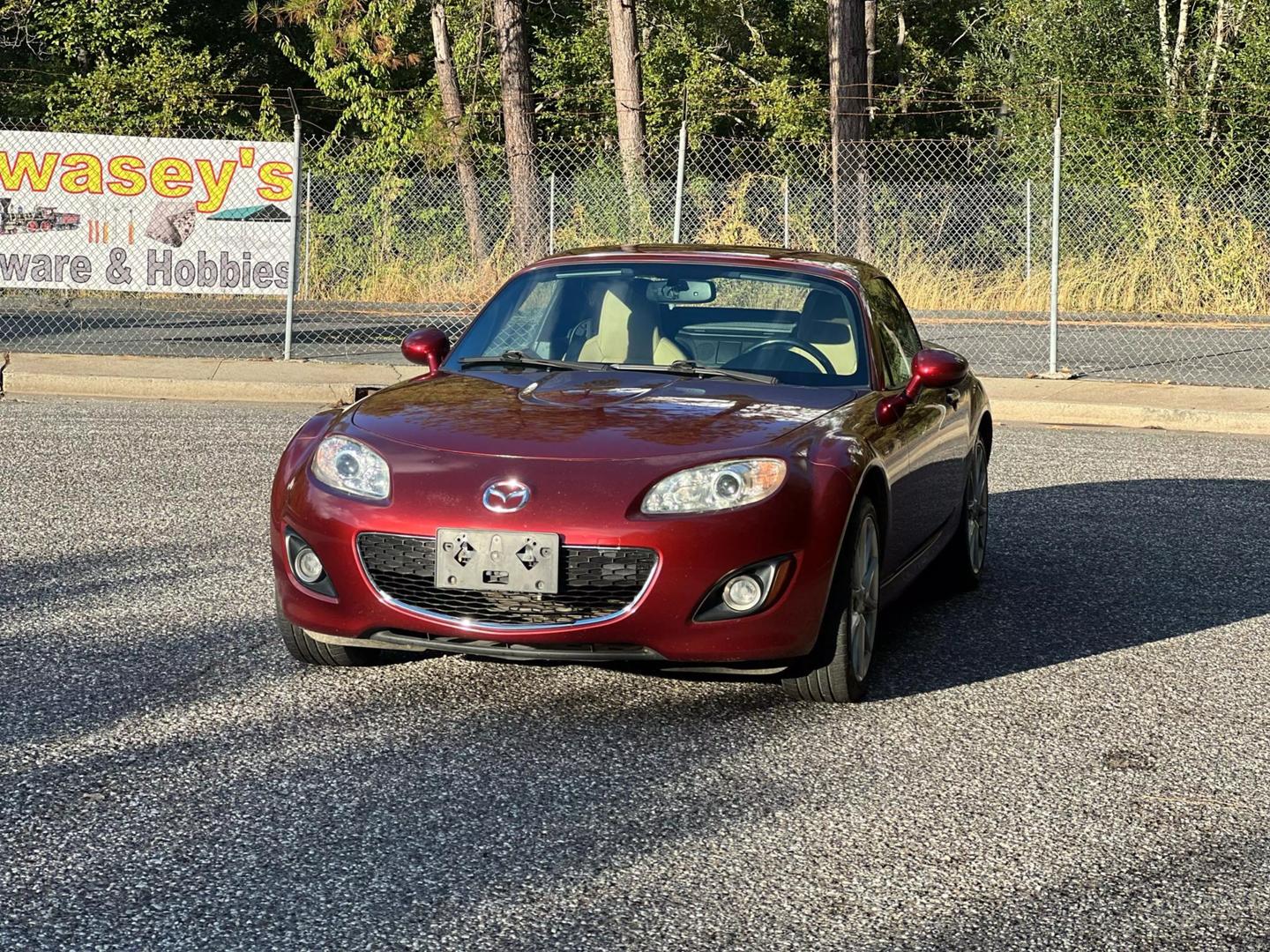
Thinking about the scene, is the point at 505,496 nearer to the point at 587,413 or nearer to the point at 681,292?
the point at 587,413

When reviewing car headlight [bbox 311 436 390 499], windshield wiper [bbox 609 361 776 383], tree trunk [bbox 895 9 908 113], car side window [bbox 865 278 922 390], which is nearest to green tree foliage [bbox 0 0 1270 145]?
tree trunk [bbox 895 9 908 113]

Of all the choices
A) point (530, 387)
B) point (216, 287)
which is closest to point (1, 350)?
point (216, 287)

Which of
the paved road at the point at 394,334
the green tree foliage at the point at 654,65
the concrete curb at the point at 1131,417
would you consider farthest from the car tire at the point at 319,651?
the green tree foliage at the point at 654,65

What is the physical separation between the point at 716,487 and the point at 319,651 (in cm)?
149

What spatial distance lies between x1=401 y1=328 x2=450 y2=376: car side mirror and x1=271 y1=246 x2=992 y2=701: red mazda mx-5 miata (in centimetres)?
28

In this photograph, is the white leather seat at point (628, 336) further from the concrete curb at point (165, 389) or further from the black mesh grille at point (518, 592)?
the concrete curb at point (165, 389)

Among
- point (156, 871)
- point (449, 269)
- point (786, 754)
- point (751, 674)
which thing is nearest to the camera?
point (156, 871)

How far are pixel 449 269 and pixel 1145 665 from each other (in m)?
16.3

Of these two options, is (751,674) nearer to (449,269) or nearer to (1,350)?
(1,350)

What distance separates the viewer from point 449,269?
22.1 m

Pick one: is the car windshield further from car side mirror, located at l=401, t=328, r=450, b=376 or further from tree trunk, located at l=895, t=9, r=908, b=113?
tree trunk, located at l=895, t=9, r=908, b=113

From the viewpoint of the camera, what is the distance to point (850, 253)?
22.8 m

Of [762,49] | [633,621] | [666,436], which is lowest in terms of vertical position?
[633,621]

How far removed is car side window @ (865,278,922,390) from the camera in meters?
7.02
